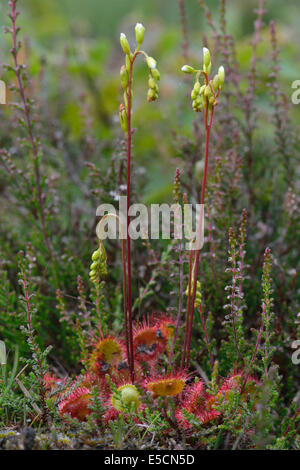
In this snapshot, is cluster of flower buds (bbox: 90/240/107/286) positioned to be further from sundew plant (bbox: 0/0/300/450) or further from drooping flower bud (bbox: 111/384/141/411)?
drooping flower bud (bbox: 111/384/141/411)

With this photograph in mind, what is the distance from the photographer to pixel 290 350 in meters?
0.91

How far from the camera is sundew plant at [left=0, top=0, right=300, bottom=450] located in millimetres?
701

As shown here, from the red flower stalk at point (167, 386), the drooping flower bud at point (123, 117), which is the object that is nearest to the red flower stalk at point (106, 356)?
the red flower stalk at point (167, 386)

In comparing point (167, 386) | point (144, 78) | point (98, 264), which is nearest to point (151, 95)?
point (98, 264)

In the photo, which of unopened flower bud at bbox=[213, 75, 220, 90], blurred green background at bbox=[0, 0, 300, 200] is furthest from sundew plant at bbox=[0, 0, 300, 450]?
blurred green background at bbox=[0, 0, 300, 200]

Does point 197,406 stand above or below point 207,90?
below

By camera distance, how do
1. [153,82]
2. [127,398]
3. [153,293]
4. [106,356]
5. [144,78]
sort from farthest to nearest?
[144,78]
[153,293]
[106,356]
[127,398]
[153,82]

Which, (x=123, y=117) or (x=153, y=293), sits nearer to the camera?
(x=123, y=117)

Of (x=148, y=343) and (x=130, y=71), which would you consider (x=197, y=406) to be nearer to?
(x=148, y=343)

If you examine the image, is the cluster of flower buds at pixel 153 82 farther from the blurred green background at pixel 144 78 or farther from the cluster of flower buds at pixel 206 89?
the blurred green background at pixel 144 78

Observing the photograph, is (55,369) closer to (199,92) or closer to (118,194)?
(118,194)

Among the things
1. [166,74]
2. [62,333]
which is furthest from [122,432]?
[166,74]

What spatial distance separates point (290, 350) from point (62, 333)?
470mm

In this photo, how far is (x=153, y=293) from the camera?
0.99m
